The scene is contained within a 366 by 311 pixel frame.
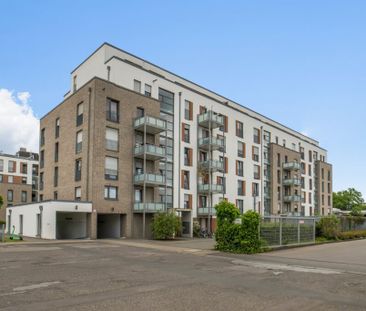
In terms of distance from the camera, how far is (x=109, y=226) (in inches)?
1407

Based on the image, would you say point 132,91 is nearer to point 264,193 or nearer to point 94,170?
point 94,170

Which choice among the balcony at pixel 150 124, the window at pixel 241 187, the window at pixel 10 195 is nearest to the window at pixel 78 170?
the balcony at pixel 150 124

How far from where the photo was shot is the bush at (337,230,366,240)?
33.4 metres

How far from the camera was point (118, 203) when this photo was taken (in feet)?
111

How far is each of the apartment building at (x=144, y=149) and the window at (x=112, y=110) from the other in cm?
11

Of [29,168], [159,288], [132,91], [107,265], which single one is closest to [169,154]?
[132,91]

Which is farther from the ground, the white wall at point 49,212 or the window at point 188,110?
the window at point 188,110

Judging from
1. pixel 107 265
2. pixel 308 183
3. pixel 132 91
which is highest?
pixel 132 91

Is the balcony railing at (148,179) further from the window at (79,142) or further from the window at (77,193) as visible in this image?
the window at (79,142)

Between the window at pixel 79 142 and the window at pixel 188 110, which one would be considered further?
the window at pixel 188 110

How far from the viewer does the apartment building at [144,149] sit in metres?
33.8

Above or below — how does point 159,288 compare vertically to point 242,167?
below

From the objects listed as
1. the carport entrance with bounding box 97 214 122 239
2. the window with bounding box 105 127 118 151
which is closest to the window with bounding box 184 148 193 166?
the window with bounding box 105 127 118 151

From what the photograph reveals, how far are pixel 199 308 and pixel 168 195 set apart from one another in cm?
3260
